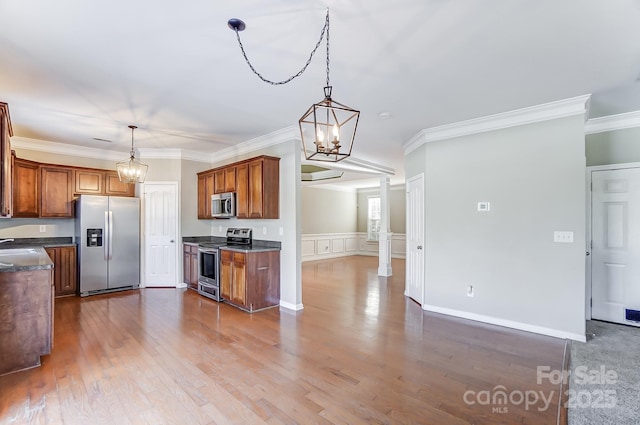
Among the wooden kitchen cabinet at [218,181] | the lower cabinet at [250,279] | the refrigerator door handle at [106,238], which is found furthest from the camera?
the wooden kitchen cabinet at [218,181]

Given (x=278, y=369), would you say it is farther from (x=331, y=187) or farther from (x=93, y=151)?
(x=331, y=187)

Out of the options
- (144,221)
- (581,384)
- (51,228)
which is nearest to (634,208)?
(581,384)

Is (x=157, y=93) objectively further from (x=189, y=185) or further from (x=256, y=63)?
(x=189, y=185)

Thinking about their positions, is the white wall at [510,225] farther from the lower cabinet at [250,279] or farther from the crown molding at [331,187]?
the crown molding at [331,187]

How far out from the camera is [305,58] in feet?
8.68

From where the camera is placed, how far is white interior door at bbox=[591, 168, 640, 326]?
3.94m

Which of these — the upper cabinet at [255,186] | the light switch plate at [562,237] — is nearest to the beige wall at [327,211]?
the upper cabinet at [255,186]

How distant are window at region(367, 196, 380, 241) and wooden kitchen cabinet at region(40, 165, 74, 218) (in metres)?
8.60

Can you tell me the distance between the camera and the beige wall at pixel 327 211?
33.7ft

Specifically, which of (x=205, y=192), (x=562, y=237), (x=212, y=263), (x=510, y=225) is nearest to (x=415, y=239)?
(x=510, y=225)

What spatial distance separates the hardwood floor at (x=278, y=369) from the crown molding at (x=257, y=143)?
2562 mm

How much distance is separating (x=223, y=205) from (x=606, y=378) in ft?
16.8

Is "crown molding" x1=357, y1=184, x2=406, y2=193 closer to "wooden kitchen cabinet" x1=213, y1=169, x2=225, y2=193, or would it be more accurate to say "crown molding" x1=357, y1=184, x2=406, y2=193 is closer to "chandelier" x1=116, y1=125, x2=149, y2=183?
"wooden kitchen cabinet" x1=213, y1=169, x2=225, y2=193

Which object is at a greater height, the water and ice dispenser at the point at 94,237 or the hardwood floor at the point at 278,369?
the water and ice dispenser at the point at 94,237
